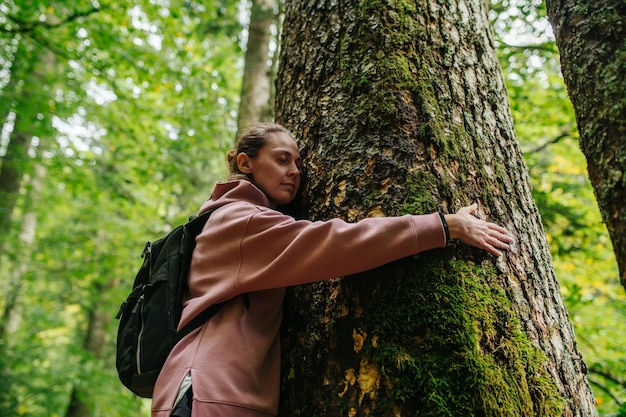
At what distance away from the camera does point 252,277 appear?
6.12 ft

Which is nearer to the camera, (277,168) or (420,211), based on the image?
(420,211)

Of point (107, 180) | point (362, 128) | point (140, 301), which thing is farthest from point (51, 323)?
point (362, 128)

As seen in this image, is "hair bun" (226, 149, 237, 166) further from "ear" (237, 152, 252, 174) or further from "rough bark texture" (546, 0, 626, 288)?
"rough bark texture" (546, 0, 626, 288)

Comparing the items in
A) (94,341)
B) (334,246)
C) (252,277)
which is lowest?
(94,341)

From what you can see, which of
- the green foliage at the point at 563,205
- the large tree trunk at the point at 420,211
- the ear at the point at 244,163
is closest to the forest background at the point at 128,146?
the green foliage at the point at 563,205

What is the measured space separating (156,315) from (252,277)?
22.6 inches

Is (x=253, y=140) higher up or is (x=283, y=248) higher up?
(x=253, y=140)

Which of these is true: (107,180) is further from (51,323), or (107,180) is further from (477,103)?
(477,103)

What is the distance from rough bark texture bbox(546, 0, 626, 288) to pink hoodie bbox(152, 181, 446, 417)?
23.7 inches

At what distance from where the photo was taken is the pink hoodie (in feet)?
5.64

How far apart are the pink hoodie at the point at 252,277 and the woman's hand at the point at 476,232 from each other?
10cm

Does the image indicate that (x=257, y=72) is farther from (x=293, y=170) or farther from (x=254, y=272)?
(x=254, y=272)

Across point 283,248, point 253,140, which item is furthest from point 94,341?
point 283,248

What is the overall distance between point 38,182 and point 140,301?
40.1 ft
